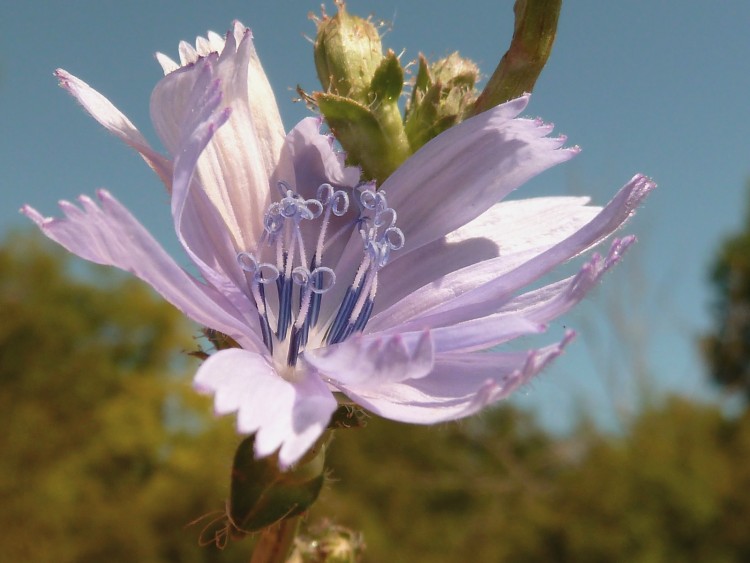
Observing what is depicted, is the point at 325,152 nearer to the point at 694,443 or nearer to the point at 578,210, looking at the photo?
the point at 578,210

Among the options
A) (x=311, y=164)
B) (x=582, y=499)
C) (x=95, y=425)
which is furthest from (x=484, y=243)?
(x=95, y=425)

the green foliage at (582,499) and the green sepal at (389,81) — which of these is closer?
the green sepal at (389,81)

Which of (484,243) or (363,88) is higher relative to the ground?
(363,88)

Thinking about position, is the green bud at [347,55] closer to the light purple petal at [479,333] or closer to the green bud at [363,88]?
the green bud at [363,88]

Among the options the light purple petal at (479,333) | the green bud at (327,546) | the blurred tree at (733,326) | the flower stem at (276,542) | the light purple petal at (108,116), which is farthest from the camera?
the blurred tree at (733,326)

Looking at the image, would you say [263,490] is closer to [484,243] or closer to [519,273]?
[519,273]

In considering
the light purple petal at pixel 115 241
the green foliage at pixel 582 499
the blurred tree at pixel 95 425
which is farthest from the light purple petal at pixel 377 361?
the blurred tree at pixel 95 425

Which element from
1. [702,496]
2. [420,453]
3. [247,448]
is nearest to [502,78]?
[247,448]
